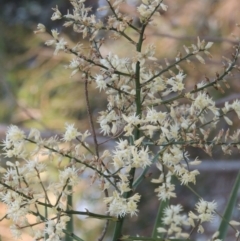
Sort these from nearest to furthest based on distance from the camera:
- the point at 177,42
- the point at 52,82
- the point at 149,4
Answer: the point at 149,4, the point at 177,42, the point at 52,82

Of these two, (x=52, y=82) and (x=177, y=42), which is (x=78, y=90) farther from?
(x=177, y=42)

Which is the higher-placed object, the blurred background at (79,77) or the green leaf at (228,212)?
the blurred background at (79,77)

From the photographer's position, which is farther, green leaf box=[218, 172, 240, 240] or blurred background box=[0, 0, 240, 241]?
blurred background box=[0, 0, 240, 241]

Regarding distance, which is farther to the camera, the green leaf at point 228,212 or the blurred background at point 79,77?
the blurred background at point 79,77

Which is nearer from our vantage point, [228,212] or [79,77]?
[228,212]

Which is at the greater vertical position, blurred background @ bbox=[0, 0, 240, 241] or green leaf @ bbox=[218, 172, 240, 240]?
blurred background @ bbox=[0, 0, 240, 241]

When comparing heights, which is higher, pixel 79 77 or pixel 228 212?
pixel 79 77

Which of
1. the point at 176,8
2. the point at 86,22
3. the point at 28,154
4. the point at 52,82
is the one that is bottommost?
the point at 28,154

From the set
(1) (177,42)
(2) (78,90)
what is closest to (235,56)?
(1) (177,42)
